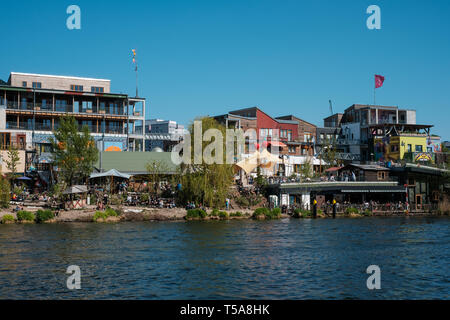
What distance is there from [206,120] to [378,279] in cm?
3412

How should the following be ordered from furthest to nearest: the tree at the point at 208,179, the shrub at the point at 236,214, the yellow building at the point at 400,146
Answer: the yellow building at the point at 400,146, the tree at the point at 208,179, the shrub at the point at 236,214

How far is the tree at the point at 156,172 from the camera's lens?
59.9 metres

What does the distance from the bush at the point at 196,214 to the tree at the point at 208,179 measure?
298 centimetres

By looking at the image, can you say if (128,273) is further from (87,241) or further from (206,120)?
(206,120)

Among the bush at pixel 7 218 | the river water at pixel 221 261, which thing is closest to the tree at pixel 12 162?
the bush at pixel 7 218

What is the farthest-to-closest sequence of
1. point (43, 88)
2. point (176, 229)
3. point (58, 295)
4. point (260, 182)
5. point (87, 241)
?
point (43, 88) → point (260, 182) → point (176, 229) → point (87, 241) → point (58, 295)

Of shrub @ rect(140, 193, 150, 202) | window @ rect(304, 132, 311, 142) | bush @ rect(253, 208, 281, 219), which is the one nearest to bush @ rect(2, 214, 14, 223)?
shrub @ rect(140, 193, 150, 202)

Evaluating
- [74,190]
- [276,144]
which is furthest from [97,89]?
[74,190]

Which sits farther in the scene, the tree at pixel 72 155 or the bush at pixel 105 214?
the tree at pixel 72 155

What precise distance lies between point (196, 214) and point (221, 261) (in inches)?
922

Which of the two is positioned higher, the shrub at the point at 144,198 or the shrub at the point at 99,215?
the shrub at the point at 144,198

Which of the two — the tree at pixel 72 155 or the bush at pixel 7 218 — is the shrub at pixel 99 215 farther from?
the tree at pixel 72 155

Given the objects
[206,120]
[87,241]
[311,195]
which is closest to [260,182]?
[311,195]

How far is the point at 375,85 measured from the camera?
91.7 m
